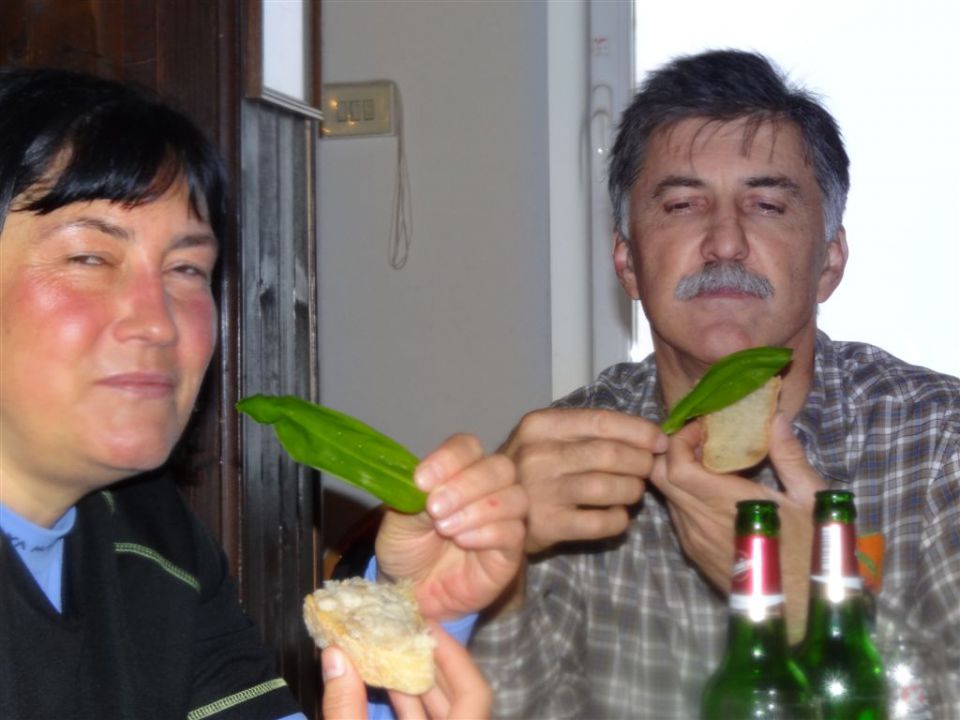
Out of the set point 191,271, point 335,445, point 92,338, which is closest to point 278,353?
point 191,271

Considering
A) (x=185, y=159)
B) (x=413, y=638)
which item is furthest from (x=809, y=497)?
(x=185, y=159)

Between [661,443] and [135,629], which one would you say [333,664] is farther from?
[135,629]

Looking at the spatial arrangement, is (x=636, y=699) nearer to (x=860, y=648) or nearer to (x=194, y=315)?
(x=860, y=648)

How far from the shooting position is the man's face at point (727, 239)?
156 cm

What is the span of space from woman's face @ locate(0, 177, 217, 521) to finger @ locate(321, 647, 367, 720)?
480 mm

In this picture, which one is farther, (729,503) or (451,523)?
(729,503)

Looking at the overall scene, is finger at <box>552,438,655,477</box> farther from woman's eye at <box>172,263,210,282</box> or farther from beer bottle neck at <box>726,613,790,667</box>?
woman's eye at <box>172,263,210,282</box>

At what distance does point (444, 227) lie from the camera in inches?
101

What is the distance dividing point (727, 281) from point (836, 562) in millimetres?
716

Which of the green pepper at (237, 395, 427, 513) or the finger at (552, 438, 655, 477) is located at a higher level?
the green pepper at (237, 395, 427, 513)

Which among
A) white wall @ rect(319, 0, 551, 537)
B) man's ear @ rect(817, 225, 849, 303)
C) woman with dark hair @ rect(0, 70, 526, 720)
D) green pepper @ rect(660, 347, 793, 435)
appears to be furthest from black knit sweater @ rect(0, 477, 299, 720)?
white wall @ rect(319, 0, 551, 537)

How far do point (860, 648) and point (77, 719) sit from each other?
32.3 inches

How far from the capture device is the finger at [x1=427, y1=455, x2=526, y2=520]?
92cm

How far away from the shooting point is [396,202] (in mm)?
2602
